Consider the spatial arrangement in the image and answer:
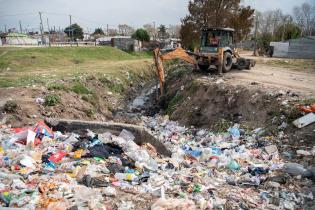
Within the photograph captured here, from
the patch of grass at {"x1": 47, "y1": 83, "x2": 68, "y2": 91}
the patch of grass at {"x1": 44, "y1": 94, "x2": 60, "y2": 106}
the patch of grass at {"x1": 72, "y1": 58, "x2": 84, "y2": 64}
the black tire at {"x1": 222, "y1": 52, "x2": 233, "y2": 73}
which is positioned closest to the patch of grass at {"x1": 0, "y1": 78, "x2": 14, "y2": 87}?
the patch of grass at {"x1": 47, "y1": 83, "x2": 68, "y2": 91}

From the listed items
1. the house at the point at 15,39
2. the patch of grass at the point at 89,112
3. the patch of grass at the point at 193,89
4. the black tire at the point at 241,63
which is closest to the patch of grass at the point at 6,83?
the patch of grass at the point at 89,112

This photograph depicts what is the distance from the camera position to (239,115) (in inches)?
367

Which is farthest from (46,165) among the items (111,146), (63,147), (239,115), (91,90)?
(91,90)

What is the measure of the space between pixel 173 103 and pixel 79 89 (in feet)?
12.1

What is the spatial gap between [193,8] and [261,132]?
1928 cm

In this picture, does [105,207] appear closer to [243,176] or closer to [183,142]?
[243,176]

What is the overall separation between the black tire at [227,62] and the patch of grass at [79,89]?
571cm

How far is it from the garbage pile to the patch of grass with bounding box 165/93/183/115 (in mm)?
4440

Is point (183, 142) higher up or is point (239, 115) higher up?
point (239, 115)

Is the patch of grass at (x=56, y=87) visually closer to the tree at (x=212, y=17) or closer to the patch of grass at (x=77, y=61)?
the patch of grass at (x=77, y=61)

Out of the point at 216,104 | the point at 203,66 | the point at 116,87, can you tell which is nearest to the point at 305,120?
the point at 216,104

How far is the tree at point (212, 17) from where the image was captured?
2466 cm

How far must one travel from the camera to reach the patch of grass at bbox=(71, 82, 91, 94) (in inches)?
454

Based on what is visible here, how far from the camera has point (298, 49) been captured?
26422mm
